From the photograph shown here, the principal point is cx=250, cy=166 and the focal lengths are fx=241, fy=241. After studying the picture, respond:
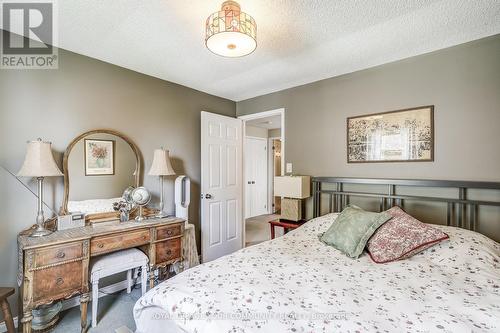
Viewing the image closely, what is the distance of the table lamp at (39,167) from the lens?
1.87 meters

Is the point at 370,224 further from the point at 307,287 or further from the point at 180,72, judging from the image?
the point at 180,72

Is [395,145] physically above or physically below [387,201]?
above

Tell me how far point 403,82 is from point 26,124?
3.55 m

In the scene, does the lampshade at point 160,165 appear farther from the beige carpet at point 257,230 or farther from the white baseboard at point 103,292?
the beige carpet at point 257,230

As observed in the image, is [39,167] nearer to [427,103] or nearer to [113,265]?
[113,265]

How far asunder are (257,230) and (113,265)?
3.29 meters

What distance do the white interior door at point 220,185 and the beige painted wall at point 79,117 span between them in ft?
0.63

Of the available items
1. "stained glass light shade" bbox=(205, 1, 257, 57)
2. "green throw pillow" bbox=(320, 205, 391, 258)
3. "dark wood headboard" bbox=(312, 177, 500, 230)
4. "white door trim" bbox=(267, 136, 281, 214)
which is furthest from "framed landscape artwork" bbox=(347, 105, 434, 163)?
"white door trim" bbox=(267, 136, 281, 214)

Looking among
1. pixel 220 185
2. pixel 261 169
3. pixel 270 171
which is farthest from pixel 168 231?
pixel 270 171

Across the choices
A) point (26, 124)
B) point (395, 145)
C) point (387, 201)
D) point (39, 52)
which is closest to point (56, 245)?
point (26, 124)

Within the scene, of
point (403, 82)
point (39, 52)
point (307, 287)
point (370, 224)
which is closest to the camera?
point (307, 287)

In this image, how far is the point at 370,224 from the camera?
203cm
